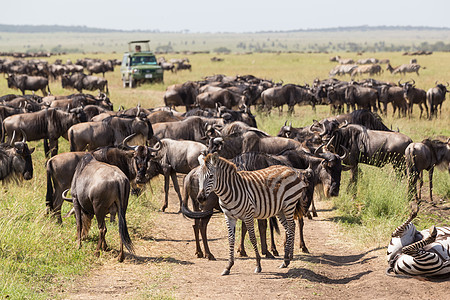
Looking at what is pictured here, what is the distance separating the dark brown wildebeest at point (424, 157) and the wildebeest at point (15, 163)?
7.17 metres

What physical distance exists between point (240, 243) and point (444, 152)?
5392 mm

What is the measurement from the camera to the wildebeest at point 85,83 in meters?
28.8

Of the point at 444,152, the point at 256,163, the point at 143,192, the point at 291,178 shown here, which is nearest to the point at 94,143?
the point at 143,192

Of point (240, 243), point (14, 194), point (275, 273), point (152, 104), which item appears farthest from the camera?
point (152, 104)

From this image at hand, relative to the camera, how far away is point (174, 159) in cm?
1038

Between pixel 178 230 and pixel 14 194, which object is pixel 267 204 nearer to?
pixel 178 230

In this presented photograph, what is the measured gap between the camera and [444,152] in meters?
10.8

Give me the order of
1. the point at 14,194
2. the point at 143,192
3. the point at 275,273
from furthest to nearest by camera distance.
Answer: the point at 143,192, the point at 14,194, the point at 275,273

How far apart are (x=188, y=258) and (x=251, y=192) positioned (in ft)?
4.99

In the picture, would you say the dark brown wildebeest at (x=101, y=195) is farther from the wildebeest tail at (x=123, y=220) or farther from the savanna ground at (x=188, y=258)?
the savanna ground at (x=188, y=258)

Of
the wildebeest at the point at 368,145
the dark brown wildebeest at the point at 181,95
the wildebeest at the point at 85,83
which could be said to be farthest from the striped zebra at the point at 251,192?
the wildebeest at the point at 85,83

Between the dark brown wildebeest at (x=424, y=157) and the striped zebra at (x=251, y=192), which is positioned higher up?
the striped zebra at (x=251, y=192)

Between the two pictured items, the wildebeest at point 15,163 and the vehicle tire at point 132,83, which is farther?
the vehicle tire at point 132,83

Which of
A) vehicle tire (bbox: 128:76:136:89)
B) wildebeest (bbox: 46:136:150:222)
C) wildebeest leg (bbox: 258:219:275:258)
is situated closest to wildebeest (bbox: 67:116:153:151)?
wildebeest (bbox: 46:136:150:222)
